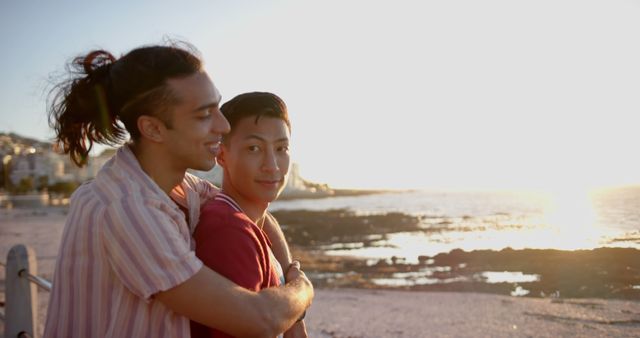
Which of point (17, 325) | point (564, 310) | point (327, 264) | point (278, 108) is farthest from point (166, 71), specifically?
point (327, 264)

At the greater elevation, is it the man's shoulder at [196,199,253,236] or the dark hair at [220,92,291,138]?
the dark hair at [220,92,291,138]

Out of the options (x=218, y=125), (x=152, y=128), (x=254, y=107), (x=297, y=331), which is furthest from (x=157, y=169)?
(x=297, y=331)

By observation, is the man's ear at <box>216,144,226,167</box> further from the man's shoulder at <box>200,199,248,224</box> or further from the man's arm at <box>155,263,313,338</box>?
the man's arm at <box>155,263,313,338</box>

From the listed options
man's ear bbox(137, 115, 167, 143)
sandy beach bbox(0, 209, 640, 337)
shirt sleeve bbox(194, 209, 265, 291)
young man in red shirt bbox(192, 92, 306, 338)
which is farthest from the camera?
sandy beach bbox(0, 209, 640, 337)

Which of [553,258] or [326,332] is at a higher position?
[553,258]

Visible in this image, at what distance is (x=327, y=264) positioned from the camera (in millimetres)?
17375

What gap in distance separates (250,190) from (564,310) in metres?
4.16

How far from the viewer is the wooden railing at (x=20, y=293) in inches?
163

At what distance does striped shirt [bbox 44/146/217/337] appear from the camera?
1.69 m

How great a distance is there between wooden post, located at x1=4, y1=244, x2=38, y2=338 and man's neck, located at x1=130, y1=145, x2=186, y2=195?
2.66 metres

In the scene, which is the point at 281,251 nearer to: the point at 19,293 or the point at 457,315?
the point at 19,293

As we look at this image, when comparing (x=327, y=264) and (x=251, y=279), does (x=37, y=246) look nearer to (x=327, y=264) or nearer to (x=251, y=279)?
(x=327, y=264)

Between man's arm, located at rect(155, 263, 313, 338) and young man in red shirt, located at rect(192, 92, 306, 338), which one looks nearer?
man's arm, located at rect(155, 263, 313, 338)

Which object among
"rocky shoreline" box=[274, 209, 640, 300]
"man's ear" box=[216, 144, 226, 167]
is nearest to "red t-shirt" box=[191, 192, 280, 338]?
"man's ear" box=[216, 144, 226, 167]
